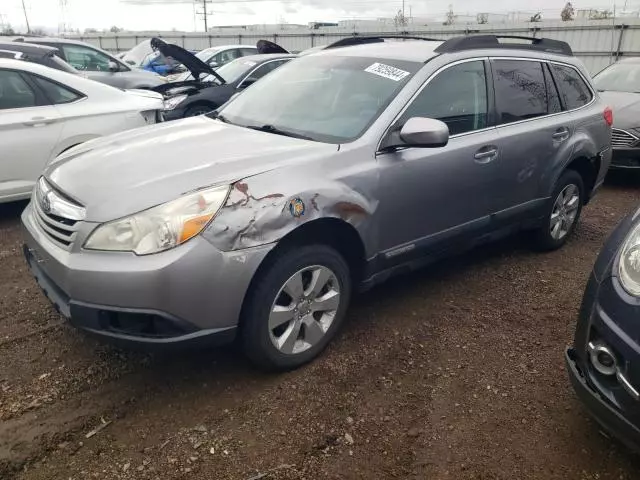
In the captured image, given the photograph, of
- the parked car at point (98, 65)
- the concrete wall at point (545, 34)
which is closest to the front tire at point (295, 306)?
the parked car at point (98, 65)

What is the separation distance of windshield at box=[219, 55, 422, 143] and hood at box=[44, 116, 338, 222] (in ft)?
0.71

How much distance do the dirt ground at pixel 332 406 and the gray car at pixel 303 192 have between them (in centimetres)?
33

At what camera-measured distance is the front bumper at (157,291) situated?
2422 mm

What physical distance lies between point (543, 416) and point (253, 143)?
2062mm

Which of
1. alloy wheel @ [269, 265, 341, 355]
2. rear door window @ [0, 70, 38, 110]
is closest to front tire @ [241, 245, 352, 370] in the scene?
alloy wheel @ [269, 265, 341, 355]

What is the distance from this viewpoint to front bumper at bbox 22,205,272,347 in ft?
7.95

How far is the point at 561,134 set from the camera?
437 cm

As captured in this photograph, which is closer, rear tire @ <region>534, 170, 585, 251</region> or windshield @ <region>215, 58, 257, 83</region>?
rear tire @ <region>534, 170, 585, 251</region>

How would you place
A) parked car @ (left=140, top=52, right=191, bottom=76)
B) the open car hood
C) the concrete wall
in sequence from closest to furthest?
the open car hood < parked car @ (left=140, top=52, right=191, bottom=76) < the concrete wall

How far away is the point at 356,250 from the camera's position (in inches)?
125

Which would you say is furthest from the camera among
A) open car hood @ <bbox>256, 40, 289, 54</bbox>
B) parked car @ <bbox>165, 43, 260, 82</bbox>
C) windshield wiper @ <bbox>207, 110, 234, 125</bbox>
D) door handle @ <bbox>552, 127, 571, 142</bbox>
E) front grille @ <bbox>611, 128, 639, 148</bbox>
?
parked car @ <bbox>165, 43, 260, 82</bbox>

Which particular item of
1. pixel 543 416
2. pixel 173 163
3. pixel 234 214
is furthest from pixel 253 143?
pixel 543 416

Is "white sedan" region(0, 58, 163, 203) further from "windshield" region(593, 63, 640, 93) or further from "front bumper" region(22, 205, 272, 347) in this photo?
"windshield" region(593, 63, 640, 93)

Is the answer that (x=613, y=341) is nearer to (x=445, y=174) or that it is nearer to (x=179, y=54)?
(x=445, y=174)
